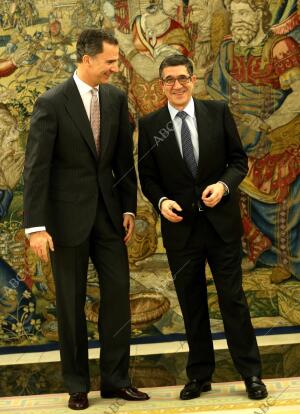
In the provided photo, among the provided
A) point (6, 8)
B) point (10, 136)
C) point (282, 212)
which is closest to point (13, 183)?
point (10, 136)

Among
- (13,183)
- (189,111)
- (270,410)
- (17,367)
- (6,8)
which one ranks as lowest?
(17,367)

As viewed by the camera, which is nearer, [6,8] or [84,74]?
[84,74]

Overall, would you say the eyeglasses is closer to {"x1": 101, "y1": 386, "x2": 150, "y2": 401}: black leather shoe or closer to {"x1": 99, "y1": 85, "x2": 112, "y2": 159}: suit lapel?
{"x1": 99, "y1": 85, "x2": 112, "y2": 159}: suit lapel

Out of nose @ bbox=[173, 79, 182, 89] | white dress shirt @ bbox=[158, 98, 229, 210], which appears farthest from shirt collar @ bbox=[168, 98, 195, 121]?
nose @ bbox=[173, 79, 182, 89]

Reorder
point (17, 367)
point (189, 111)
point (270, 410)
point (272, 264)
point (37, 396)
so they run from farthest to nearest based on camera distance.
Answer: point (272, 264) < point (17, 367) < point (37, 396) < point (189, 111) < point (270, 410)

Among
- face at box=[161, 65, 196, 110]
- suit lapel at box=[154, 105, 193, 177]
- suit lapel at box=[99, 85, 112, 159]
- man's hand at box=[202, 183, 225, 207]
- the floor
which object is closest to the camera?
man's hand at box=[202, 183, 225, 207]

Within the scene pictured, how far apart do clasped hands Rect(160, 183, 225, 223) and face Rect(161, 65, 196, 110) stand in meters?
0.52

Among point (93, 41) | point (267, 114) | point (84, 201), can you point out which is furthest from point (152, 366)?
point (93, 41)

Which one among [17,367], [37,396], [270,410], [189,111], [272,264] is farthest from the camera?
[272,264]

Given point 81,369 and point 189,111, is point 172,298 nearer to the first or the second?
point 81,369

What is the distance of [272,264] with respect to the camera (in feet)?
19.9

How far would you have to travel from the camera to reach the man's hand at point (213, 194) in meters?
4.20

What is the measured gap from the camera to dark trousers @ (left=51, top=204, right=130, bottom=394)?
4535 millimetres

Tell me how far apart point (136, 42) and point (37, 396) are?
8.86ft
